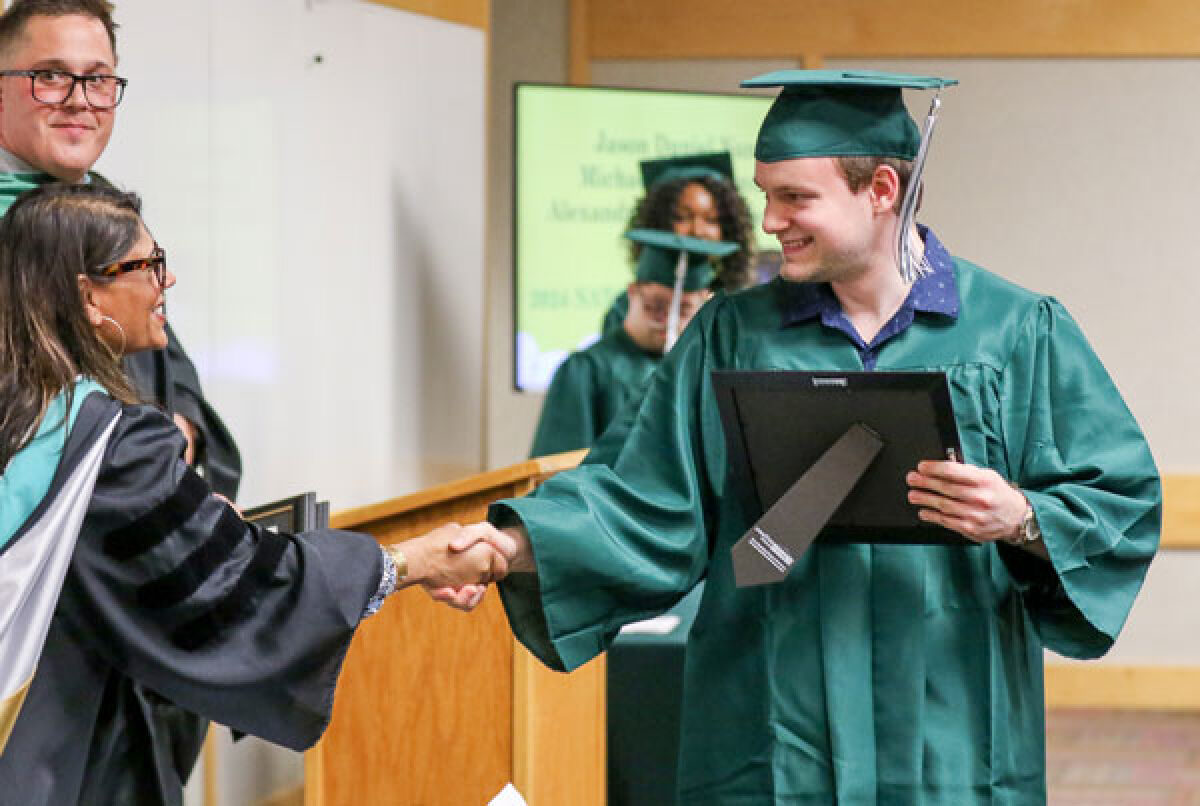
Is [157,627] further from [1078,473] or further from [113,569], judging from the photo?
[1078,473]

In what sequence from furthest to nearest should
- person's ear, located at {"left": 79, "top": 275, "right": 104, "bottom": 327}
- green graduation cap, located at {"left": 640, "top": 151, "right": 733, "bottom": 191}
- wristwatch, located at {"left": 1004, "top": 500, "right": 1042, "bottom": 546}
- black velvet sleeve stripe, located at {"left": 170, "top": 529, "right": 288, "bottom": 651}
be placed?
1. green graduation cap, located at {"left": 640, "top": 151, "right": 733, "bottom": 191}
2. wristwatch, located at {"left": 1004, "top": 500, "right": 1042, "bottom": 546}
3. person's ear, located at {"left": 79, "top": 275, "right": 104, "bottom": 327}
4. black velvet sleeve stripe, located at {"left": 170, "top": 529, "right": 288, "bottom": 651}

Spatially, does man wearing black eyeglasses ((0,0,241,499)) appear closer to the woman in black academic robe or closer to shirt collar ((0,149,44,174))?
shirt collar ((0,149,44,174))

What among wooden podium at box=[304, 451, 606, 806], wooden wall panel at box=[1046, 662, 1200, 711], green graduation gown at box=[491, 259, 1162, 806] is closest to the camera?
green graduation gown at box=[491, 259, 1162, 806]

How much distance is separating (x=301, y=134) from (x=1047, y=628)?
2649 millimetres

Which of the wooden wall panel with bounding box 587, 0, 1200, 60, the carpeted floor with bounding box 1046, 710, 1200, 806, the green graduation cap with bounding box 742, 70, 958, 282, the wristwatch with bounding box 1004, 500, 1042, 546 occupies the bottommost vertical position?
the carpeted floor with bounding box 1046, 710, 1200, 806

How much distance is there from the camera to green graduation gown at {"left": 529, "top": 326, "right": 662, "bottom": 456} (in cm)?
536

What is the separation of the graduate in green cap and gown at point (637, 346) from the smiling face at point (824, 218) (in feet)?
9.32

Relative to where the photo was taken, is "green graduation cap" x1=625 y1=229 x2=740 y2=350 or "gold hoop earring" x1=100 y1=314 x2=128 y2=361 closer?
"gold hoop earring" x1=100 y1=314 x2=128 y2=361

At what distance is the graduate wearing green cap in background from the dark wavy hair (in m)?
0.68

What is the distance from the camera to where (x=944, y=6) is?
711 cm

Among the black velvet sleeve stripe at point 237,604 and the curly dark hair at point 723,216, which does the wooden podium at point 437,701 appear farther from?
the curly dark hair at point 723,216

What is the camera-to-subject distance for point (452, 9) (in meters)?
5.19

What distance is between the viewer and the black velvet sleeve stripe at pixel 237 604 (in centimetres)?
206

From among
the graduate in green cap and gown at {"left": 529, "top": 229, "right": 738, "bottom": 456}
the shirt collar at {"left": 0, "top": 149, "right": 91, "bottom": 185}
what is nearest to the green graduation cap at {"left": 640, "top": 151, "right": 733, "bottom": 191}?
the graduate in green cap and gown at {"left": 529, "top": 229, "right": 738, "bottom": 456}
